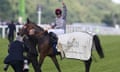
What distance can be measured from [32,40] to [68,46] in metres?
1.26

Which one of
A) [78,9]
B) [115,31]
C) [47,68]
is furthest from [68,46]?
[78,9]

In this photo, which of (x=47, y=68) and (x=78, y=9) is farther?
(x=78, y=9)

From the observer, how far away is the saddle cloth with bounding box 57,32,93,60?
1316 centimetres

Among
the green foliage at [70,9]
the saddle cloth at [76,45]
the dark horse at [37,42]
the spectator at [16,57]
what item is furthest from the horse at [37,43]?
the green foliage at [70,9]

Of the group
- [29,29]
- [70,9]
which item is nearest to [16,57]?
[29,29]

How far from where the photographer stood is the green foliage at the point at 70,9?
83312mm

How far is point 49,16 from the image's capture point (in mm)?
94750

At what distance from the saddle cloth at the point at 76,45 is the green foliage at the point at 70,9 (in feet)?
105

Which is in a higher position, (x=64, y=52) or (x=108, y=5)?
(x=64, y=52)

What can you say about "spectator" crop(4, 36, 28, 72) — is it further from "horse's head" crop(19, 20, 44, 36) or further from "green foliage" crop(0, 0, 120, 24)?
"green foliage" crop(0, 0, 120, 24)

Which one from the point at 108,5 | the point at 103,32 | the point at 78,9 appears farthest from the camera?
the point at 108,5

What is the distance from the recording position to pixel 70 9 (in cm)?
10062

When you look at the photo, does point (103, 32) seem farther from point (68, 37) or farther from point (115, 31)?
point (68, 37)

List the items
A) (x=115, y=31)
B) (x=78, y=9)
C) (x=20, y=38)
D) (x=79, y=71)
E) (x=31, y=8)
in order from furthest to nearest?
(x=78, y=9), (x=31, y=8), (x=115, y=31), (x=79, y=71), (x=20, y=38)
